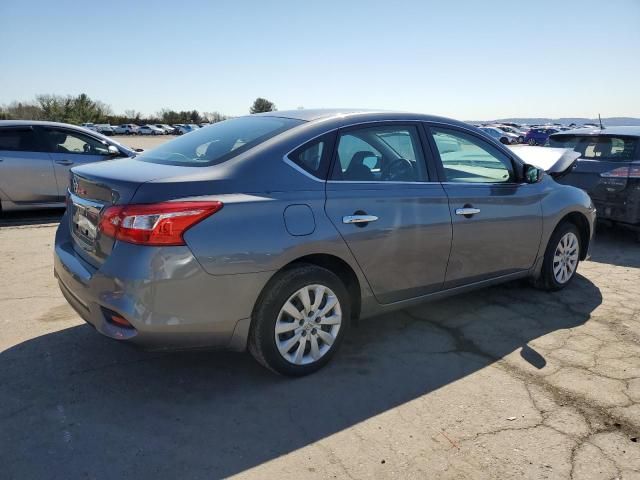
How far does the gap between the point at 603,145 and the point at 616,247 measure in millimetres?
1404

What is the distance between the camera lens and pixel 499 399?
3.15 metres

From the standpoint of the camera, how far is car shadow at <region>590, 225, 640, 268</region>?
6.40 meters

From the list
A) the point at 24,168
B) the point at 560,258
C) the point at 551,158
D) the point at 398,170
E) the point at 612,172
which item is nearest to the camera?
the point at 398,170

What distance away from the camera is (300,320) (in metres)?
3.23

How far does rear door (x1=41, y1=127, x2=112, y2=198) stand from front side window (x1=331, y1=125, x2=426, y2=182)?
597 centimetres

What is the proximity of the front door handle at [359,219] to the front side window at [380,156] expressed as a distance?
250 mm

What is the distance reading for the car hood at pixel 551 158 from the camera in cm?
577

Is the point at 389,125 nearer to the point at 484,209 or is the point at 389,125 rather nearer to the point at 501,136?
the point at 484,209

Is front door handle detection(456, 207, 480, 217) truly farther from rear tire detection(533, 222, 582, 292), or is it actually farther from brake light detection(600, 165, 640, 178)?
brake light detection(600, 165, 640, 178)

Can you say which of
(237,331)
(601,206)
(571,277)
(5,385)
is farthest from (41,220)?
(601,206)

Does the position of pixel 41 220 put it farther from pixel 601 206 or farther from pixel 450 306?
pixel 601 206

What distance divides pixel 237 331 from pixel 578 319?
2.98 meters

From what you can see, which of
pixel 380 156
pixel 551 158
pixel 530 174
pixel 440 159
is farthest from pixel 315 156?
pixel 551 158

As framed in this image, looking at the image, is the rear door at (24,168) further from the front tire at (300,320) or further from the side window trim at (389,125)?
the front tire at (300,320)
